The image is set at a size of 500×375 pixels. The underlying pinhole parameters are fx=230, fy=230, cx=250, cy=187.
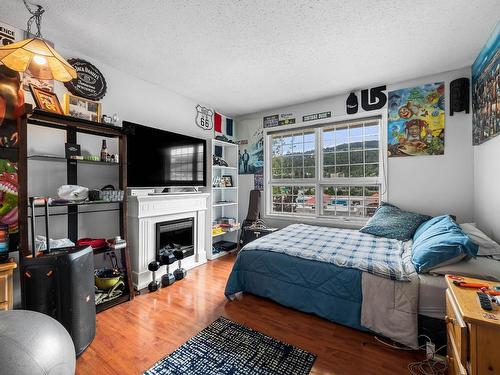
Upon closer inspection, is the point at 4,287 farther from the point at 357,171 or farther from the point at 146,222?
the point at 357,171

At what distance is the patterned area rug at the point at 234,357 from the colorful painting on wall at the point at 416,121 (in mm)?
2745

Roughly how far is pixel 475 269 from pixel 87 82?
3.72 m

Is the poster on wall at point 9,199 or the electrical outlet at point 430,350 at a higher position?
the poster on wall at point 9,199

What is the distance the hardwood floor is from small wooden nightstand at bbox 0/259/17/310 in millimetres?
640

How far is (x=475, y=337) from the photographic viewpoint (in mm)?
960

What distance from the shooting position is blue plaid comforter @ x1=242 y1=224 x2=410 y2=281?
1.83 meters

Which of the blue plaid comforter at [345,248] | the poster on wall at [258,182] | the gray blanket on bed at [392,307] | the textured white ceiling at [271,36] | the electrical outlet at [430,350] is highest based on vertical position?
the textured white ceiling at [271,36]

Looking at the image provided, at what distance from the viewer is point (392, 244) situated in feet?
7.95

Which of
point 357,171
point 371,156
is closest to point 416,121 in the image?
point 371,156

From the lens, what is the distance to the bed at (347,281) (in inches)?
64.9

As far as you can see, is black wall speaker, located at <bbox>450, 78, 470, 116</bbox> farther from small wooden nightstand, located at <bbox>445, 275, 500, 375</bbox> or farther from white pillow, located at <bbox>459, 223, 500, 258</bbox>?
small wooden nightstand, located at <bbox>445, 275, 500, 375</bbox>

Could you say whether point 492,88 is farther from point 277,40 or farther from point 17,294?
point 17,294

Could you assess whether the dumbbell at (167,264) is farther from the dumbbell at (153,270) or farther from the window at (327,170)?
the window at (327,170)

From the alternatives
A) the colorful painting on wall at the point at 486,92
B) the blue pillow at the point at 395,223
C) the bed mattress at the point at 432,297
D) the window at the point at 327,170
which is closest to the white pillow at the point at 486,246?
the bed mattress at the point at 432,297
